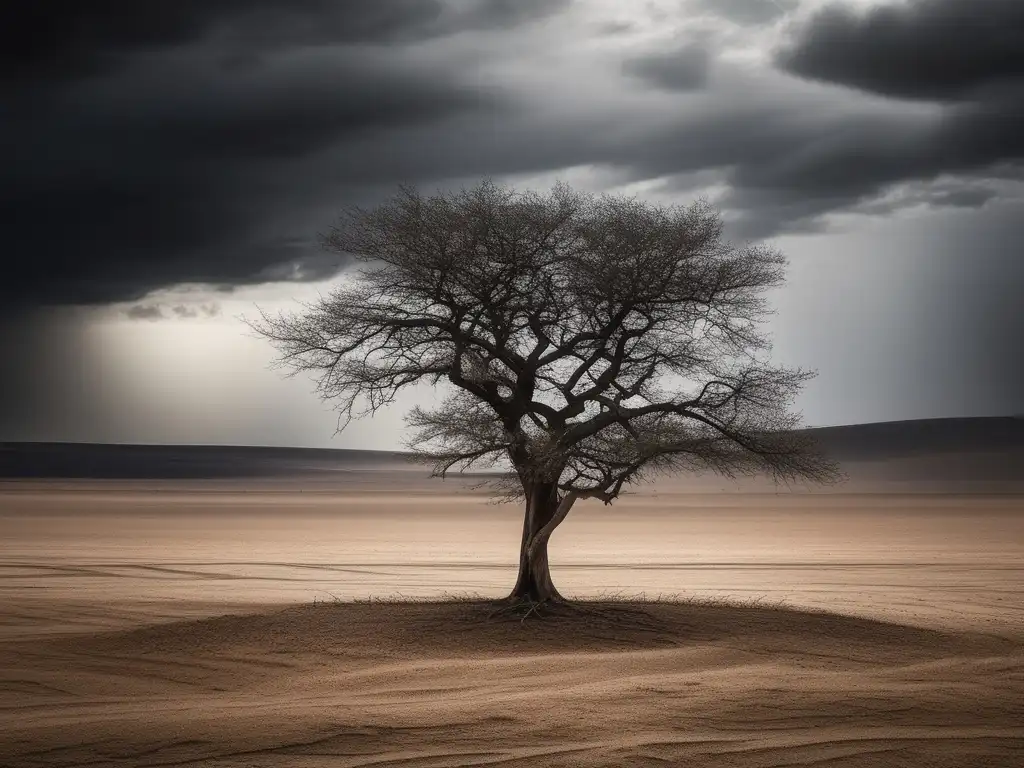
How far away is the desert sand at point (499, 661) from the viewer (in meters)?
11.4

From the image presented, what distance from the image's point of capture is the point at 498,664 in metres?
16.4

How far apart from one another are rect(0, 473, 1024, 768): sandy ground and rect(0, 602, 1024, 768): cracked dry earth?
0.17ft

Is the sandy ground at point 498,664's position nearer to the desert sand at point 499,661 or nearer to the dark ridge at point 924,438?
the desert sand at point 499,661

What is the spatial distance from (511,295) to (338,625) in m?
7.04

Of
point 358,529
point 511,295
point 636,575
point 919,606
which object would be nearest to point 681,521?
point 358,529

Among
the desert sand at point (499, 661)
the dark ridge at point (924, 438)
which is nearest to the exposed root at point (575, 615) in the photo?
the desert sand at point (499, 661)

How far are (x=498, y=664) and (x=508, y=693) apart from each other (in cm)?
231

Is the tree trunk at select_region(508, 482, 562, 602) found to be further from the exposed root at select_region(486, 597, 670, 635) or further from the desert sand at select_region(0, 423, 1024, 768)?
the desert sand at select_region(0, 423, 1024, 768)

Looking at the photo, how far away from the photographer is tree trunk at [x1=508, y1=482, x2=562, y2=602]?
69.1 ft

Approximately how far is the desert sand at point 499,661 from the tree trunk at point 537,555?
887mm

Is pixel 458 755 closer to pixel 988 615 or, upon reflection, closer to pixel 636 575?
pixel 988 615

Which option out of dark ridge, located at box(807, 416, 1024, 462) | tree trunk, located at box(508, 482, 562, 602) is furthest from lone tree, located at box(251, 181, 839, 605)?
dark ridge, located at box(807, 416, 1024, 462)

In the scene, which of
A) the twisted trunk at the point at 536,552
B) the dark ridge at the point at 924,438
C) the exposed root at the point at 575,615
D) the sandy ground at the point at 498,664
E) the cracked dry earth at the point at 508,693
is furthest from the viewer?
the dark ridge at the point at 924,438

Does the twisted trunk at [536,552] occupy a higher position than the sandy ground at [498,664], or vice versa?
the twisted trunk at [536,552]
